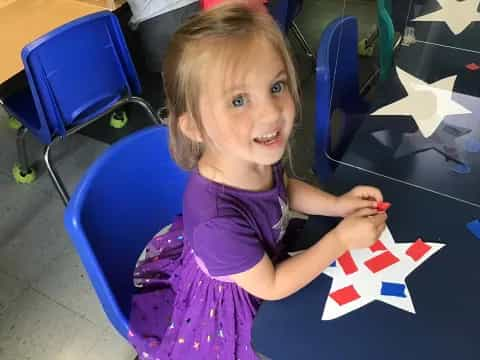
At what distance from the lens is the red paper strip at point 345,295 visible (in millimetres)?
752

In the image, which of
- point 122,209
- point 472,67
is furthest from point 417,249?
point 472,67

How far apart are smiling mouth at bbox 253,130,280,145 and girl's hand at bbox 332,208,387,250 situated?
18 cm

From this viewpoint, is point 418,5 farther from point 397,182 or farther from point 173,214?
point 173,214

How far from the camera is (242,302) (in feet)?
2.94

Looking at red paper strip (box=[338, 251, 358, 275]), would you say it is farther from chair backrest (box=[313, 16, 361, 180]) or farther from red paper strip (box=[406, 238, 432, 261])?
chair backrest (box=[313, 16, 361, 180])

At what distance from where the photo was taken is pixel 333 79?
1257 millimetres

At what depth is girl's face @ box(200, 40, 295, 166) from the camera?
734 millimetres

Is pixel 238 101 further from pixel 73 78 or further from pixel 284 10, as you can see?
pixel 284 10

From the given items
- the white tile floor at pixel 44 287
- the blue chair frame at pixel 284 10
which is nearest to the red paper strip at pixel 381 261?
the white tile floor at pixel 44 287

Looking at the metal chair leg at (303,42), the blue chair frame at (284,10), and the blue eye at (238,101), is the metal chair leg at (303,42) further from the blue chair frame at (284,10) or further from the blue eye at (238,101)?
the blue eye at (238,101)

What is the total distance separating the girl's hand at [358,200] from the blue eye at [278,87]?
258 mm

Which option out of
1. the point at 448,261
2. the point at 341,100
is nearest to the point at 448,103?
the point at 341,100

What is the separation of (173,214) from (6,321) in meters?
0.83

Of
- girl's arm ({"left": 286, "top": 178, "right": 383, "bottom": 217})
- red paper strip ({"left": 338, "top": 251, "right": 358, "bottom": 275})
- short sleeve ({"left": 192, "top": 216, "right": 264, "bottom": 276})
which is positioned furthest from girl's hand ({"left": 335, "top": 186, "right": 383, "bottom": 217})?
short sleeve ({"left": 192, "top": 216, "right": 264, "bottom": 276})
